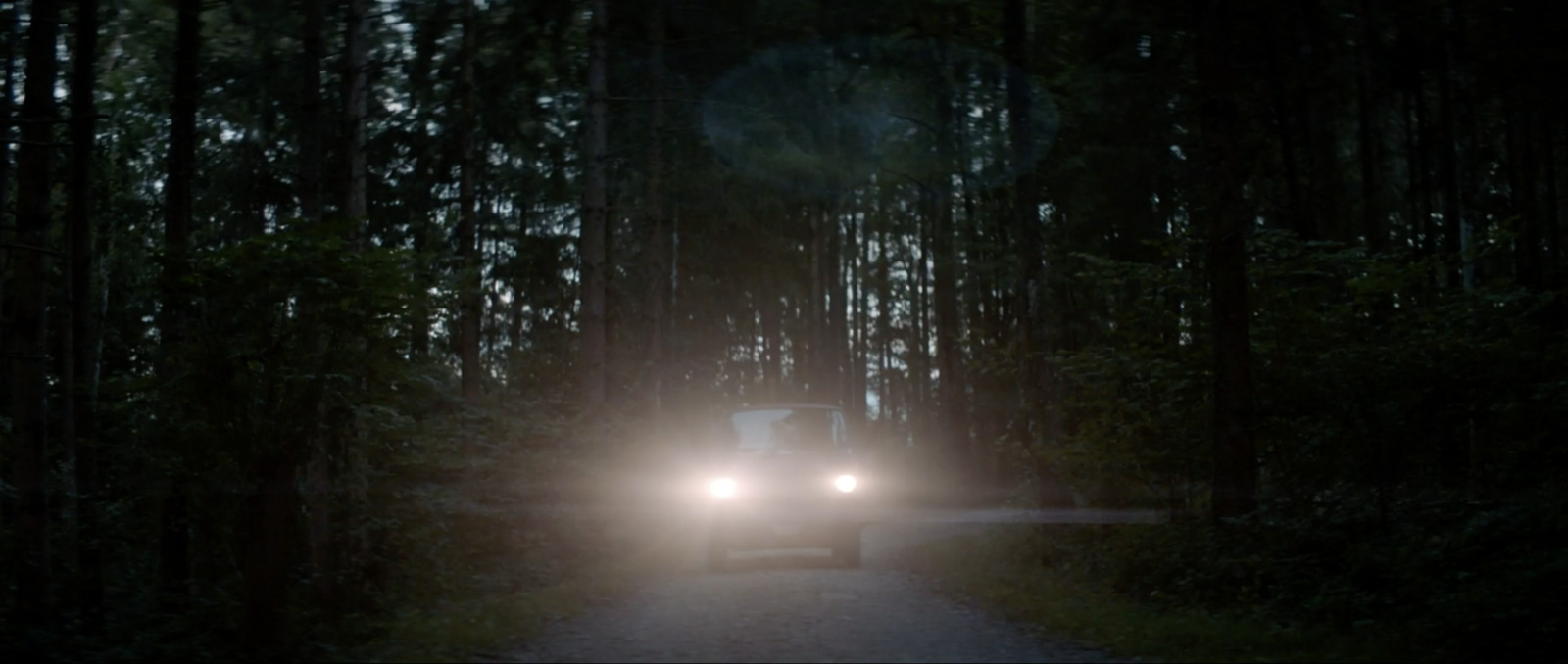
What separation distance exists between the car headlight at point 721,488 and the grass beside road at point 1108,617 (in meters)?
2.66

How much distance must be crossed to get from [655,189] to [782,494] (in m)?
9.14

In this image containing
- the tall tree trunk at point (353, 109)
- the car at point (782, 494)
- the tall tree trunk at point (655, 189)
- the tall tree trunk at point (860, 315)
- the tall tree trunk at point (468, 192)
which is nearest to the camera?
the tall tree trunk at point (353, 109)

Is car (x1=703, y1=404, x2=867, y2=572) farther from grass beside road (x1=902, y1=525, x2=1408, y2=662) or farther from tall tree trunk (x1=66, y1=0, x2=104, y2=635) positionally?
tall tree trunk (x1=66, y1=0, x2=104, y2=635)

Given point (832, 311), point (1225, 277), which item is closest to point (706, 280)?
point (832, 311)

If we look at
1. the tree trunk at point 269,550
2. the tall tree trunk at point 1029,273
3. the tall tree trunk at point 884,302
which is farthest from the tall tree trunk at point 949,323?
the tree trunk at point 269,550

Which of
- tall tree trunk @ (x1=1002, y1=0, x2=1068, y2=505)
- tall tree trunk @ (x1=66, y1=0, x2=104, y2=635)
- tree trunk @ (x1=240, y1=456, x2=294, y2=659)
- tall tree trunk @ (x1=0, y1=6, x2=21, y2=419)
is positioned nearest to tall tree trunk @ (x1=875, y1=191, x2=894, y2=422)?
tall tree trunk @ (x1=1002, y1=0, x2=1068, y2=505)

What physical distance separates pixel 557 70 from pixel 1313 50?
509 inches

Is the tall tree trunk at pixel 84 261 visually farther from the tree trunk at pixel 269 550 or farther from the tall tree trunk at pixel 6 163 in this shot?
the tree trunk at pixel 269 550

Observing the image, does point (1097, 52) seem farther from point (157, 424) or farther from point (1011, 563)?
point (157, 424)

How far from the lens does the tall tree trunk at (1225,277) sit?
13344 mm

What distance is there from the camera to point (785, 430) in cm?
1767

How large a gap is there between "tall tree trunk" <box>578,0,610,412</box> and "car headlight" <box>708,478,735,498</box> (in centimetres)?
573

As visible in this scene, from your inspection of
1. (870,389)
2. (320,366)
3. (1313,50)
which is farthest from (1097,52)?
(870,389)

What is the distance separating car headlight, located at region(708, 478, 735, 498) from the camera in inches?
658
